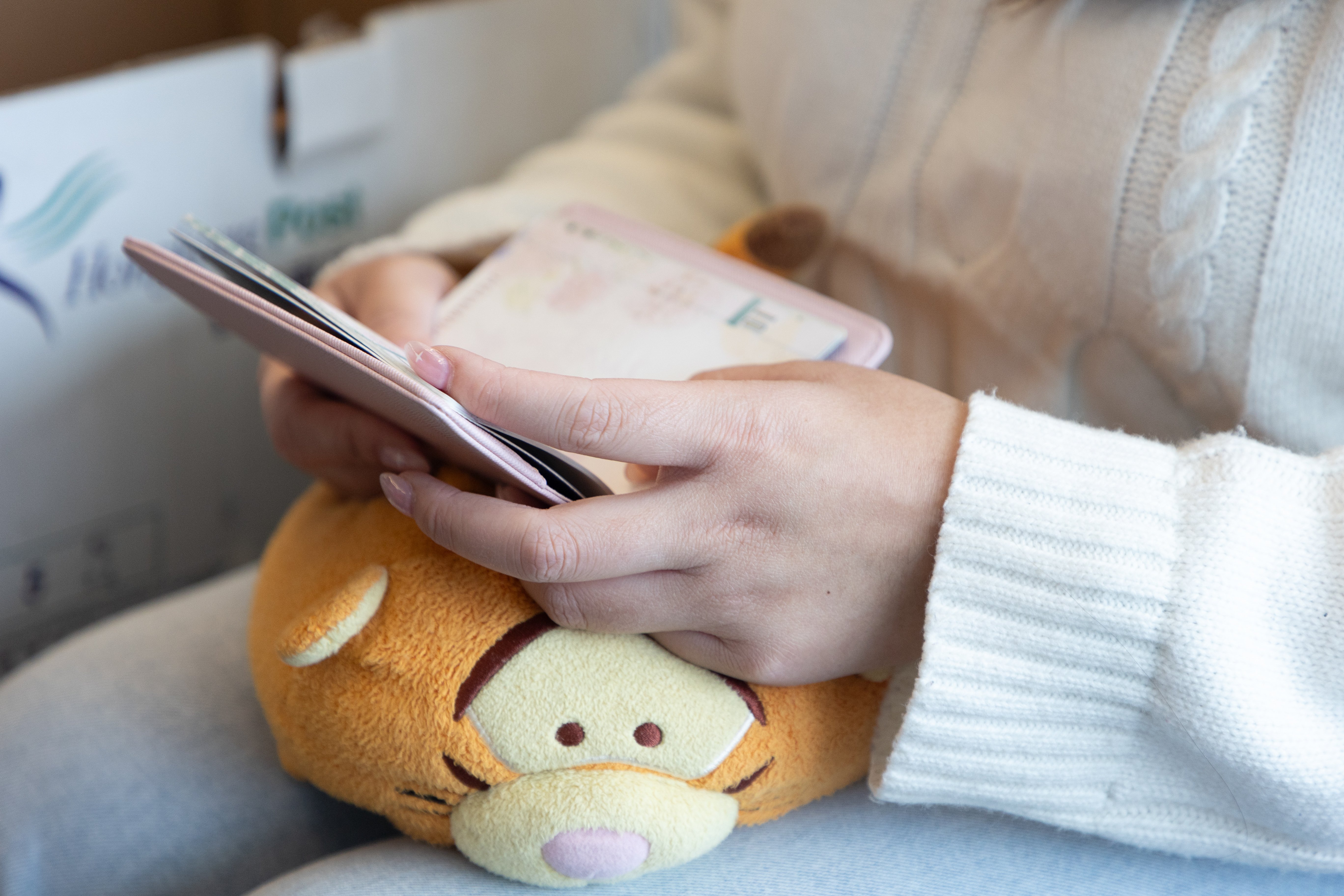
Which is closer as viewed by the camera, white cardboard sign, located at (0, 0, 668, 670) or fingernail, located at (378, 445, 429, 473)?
fingernail, located at (378, 445, 429, 473)

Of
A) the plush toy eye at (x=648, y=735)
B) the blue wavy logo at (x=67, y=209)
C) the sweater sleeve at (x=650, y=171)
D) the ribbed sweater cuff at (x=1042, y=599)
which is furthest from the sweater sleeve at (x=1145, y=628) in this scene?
the blue wavy logo at (x=67, y=209)

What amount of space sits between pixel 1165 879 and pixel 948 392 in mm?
292

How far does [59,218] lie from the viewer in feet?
2.46

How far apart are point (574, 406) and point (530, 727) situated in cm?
14

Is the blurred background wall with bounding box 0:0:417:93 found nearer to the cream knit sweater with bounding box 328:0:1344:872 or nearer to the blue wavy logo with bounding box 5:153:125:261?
the blue wavy logo with bounding box 5:153:125:261

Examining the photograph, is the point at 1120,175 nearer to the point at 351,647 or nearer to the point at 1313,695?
the point at 1313,695

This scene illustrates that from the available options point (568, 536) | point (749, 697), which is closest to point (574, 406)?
point (568, 536)

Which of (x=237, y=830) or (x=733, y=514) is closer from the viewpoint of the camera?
(x=733, y=514)

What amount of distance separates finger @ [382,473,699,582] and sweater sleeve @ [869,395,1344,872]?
0.36 feet

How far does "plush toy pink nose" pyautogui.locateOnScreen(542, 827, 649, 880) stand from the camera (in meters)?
0.40

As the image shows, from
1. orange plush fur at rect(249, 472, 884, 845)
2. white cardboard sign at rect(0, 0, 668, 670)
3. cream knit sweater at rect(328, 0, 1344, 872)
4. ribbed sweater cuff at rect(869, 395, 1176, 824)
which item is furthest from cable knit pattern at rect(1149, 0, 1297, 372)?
white cardboard sign at rect(0, 0, 668, 670)

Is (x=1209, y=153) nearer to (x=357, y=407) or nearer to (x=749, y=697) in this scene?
(x=749, y=697)

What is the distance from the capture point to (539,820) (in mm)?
402

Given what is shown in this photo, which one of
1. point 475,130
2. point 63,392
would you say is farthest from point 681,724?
point 475,130
